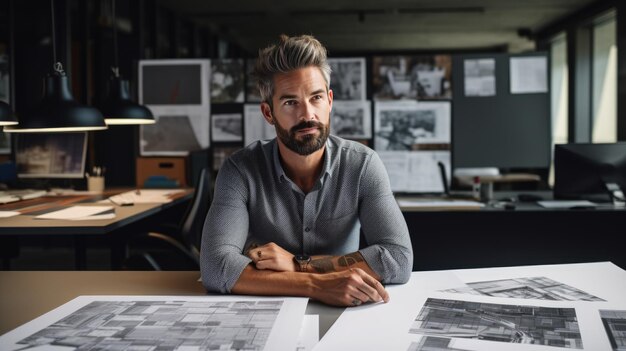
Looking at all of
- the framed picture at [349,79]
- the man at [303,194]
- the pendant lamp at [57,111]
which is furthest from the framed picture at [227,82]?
the man at [303,194]

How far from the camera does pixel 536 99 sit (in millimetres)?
4430

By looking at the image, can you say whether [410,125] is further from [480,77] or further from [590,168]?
[590,168]

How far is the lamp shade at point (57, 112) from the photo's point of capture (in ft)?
9.14

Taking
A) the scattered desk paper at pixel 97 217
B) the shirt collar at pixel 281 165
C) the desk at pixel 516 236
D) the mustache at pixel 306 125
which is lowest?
the desk at pixel 516 236

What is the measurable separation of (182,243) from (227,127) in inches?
78.2

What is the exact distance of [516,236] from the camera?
3197 millimetres

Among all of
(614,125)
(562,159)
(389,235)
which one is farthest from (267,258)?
(614,125)

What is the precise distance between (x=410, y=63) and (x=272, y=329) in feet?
12.4

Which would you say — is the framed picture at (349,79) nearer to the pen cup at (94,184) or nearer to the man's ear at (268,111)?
the pen cup at (94,184)

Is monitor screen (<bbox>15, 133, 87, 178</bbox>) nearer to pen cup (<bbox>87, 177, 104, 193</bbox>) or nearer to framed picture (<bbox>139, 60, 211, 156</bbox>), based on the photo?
pen cup (<bbox>87, 177, 104, 193</bbox>)

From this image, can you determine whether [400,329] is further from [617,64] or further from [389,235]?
[617,64]

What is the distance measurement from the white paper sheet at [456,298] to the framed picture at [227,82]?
3431 millimetres

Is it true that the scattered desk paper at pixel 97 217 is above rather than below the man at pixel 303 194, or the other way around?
below

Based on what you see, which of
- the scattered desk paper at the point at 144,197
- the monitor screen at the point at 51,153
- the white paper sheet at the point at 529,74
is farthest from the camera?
the white paper sheet at the point at 529,74
